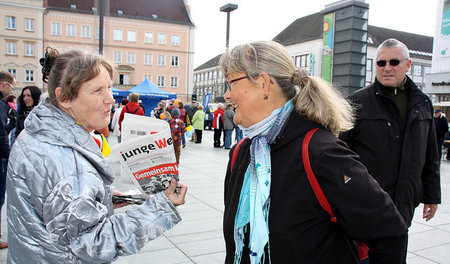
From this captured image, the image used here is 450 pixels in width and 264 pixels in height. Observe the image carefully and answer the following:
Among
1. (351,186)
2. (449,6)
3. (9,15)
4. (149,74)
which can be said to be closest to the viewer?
(351,186)

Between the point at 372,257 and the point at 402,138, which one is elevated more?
the point at 402,138

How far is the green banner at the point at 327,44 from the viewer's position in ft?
26.6

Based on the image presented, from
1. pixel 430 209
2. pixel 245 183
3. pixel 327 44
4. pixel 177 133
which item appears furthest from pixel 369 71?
pixel 245 183

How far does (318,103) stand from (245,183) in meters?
0.52

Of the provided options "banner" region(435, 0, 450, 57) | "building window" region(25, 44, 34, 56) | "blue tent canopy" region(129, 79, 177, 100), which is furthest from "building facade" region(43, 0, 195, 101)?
"banner" region(435, 0, 450, 57)

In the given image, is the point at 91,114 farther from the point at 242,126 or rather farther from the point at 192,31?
the point at 192,31

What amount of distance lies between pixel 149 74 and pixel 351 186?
6011 cm

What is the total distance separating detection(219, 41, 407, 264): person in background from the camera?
55.8 inches

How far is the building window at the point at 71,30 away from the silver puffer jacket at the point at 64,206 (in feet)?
173

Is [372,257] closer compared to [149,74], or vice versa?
[372,257]

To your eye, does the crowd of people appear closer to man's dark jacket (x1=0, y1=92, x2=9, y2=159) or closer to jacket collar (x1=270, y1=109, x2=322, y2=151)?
jacket collar (x1=270, y1=109, x2=322, y2=151)

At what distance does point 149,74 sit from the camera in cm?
5916

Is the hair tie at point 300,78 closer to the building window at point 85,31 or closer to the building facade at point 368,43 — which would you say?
the building facade at point 368,43

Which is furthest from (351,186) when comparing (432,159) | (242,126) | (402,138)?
(432,159)
